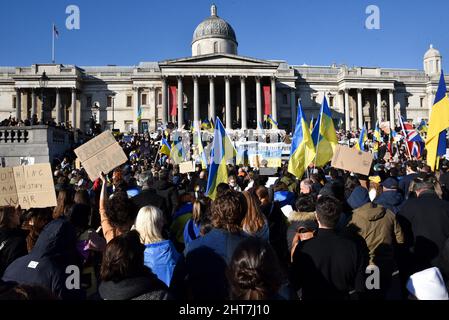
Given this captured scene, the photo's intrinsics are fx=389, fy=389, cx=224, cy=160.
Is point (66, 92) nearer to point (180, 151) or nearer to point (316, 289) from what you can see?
point (180, 151)

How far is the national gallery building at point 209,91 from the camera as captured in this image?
171 ft

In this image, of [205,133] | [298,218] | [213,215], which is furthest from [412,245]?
[205,133]

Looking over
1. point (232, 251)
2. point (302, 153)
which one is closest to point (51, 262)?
point (232, 251)

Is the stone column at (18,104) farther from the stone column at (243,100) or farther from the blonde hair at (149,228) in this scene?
the blonde hair at (149,228)

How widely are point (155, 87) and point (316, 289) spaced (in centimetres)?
5571

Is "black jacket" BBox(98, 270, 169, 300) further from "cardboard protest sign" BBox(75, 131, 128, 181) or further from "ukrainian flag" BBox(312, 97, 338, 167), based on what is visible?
"ukrainian flag" BBox(312, 97, 338, 167)

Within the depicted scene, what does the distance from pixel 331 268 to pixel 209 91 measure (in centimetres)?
5418

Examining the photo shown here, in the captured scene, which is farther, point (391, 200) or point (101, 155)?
point (101, 155)

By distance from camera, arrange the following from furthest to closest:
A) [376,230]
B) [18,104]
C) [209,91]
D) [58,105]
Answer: [209,91] → [58,105] → [18,104] → [376,230]

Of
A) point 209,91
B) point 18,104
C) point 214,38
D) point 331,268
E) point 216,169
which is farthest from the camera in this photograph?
point 214,38

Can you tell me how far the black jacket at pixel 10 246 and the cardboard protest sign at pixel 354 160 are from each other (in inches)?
257

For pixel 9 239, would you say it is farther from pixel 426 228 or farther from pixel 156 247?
pixel 426 228

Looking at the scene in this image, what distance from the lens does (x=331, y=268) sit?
3461mm
